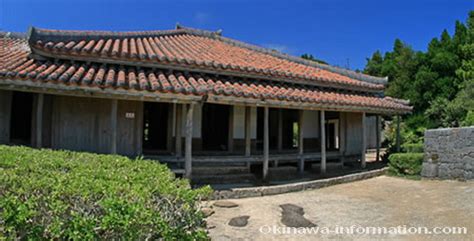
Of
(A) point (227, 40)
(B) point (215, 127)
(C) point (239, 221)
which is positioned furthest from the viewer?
(A) point (227, 40)

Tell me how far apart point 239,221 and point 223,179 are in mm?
3384

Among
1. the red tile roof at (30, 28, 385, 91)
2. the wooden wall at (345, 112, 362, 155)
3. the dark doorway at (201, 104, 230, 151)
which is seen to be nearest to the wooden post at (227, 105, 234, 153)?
the dark doorway at (201, 104, 230, 151)

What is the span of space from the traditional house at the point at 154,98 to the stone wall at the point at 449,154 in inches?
79.1

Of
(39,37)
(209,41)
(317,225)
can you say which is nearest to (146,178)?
(317,225)

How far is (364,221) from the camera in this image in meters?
6.42

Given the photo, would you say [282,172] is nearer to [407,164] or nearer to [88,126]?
[407,164]

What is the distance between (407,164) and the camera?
11781 mm

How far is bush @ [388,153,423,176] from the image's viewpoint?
1167 centimetres

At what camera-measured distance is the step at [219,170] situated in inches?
382

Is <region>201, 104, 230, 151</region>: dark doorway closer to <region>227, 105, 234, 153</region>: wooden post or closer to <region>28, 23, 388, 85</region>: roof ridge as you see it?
<region>227, 105, 234, 153</region>: wooden post

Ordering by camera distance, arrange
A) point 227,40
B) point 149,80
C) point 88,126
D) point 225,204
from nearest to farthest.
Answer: point 225,204, point 149,80, point 88,126, point 227,40

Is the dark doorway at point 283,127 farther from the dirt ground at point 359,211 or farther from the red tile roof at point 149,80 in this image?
the dirt ground at point 359,211

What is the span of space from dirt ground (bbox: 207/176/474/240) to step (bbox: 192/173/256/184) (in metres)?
1.49

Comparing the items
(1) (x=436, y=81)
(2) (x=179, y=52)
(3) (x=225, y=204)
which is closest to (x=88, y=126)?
(2) (x=179, y=52)
